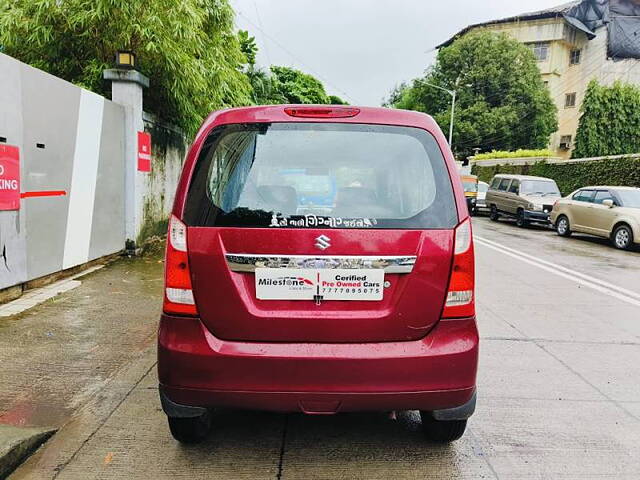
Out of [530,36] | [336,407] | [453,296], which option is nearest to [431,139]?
[453,296]

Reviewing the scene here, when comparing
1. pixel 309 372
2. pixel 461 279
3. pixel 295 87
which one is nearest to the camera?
pixel 309 372

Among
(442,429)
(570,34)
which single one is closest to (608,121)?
(570,34)

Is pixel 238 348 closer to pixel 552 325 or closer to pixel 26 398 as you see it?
pixel 26 398

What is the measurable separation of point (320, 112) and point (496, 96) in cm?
4252

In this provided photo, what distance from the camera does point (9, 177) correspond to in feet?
18.6

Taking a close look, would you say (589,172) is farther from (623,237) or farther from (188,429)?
(188,429)

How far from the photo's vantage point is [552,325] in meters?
6.04

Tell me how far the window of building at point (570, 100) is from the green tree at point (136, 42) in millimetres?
45160

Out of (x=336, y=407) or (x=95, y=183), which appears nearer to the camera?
(x=336, y=407)

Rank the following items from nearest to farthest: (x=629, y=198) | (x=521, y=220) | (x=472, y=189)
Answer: (x=629, y=198), (x=521, y=220), (x=472, y=189)

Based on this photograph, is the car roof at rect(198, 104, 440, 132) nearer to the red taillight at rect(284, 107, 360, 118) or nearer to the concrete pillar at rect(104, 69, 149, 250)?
the red taillight at rect(284, 107, 360, 118)

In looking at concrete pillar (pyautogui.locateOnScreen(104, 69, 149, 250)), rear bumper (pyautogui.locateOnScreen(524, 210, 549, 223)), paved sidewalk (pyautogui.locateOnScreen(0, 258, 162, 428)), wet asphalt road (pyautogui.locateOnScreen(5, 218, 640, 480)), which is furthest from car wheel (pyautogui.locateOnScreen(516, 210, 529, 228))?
paved sidewalk (pyautogui.locateOnScreen(0, 258, 162, 428))

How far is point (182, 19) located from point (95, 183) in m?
2.97

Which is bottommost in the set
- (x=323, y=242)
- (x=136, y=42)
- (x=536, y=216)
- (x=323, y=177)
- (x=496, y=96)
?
(x=536, y=216)
